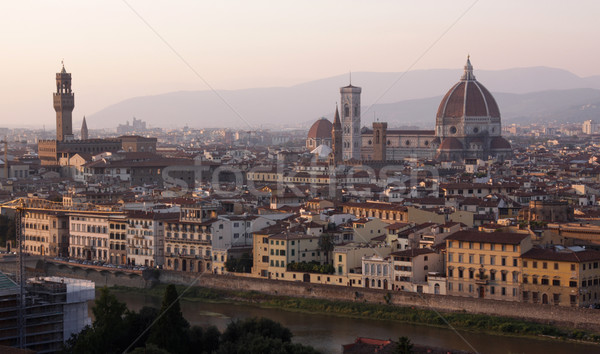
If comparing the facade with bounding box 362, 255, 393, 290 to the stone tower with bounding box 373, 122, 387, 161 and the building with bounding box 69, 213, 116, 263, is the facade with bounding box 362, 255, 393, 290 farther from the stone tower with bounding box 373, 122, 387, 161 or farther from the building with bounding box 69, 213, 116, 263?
the stone tower with bounding box 373, 122, 387, 161

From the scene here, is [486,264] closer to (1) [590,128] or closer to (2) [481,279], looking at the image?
(2) [481,279]

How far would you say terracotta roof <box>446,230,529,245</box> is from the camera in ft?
87.0

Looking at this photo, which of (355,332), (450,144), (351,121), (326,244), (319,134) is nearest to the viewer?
(355,332)

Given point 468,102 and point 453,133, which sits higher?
point 468,102

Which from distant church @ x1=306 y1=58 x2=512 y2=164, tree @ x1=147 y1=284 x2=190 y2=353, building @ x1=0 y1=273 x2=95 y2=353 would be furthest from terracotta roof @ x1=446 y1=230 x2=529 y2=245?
distant church @ x1=306 y1=58 x2=512 y2=164

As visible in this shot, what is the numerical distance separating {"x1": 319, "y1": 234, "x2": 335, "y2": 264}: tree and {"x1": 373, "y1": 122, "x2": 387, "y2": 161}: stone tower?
48385 mm

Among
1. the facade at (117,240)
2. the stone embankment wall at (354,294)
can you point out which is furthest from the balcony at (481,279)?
the facade at (117,240)

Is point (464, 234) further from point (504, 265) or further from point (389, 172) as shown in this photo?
point (389, 172)

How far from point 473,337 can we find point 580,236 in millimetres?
5618

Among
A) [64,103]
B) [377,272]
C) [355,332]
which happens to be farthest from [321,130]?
[355,332]

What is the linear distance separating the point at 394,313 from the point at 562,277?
4032 millimetres

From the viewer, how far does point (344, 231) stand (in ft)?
104

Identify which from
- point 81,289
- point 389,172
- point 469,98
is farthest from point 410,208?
point 469,98

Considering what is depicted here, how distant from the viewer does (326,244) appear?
100 feet
